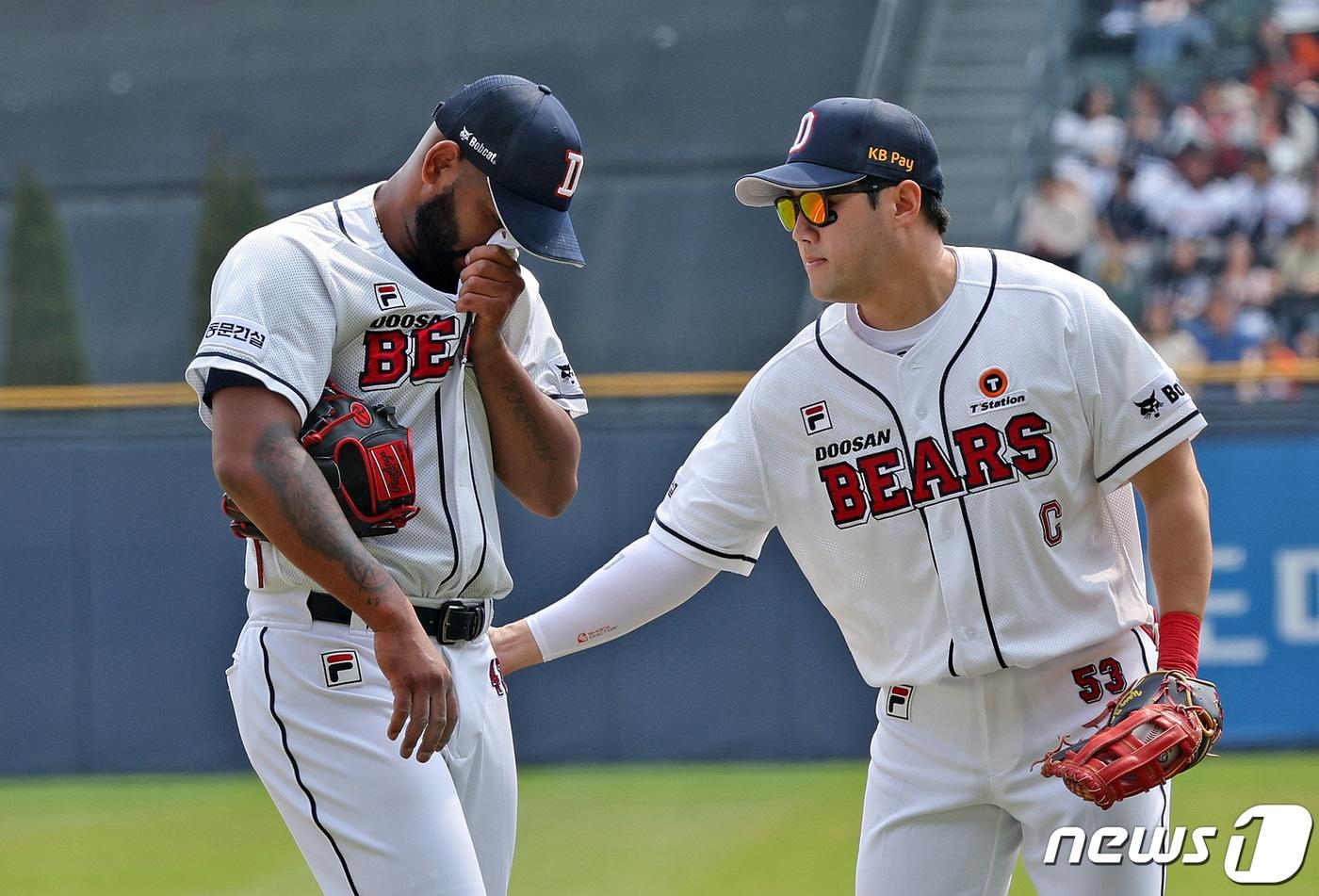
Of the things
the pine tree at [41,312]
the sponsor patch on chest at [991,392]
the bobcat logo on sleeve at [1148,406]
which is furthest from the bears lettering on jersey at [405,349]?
the pine tree at [41,312]

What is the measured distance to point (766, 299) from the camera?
11836mm

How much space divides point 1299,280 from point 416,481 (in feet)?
30.1

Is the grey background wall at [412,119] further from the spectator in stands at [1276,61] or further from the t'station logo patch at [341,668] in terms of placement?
the t'station logo patch at [341,668]

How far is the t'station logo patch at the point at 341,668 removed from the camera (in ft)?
9.31

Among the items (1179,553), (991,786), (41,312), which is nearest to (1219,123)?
(41,312)

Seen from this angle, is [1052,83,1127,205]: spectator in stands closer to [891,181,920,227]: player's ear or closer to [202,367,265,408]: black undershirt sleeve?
[891,181,920,227]: player's ear

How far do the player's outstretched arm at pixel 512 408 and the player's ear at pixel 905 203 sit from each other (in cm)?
73

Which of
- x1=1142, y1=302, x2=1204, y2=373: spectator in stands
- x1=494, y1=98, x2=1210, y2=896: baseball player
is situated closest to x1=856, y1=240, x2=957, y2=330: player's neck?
x1=494, y1=98, x2=1210, y2=896: baseball player

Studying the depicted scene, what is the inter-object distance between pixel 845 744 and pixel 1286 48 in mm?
7437

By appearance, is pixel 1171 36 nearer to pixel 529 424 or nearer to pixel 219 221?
pixel 219 221

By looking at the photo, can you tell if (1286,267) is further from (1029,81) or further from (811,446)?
(811,446)

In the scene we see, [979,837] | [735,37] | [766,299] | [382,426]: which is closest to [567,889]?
[979,837]

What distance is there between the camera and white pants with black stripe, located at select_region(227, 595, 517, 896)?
2.76 metres

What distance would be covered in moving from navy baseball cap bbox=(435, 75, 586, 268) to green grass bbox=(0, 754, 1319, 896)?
3.25 m
